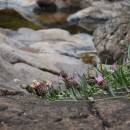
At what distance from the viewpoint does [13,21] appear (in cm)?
1633

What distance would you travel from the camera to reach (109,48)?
10.2 metres

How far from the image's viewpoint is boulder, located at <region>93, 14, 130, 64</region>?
9.92 m

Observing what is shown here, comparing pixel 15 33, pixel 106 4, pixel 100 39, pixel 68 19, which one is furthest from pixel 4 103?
pixel 106 4

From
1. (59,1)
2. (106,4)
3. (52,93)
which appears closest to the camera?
(52,93)

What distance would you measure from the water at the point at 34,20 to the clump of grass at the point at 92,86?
12105mm

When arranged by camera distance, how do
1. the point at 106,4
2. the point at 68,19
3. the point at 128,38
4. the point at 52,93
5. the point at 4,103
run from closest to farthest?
the point at 4,103 < the point at 52,93 < the point at 128,38 < the point at 68,19 < the point at 106,4

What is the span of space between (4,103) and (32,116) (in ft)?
0.78

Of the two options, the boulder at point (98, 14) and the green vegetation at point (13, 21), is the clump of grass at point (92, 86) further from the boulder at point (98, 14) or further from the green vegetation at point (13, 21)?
the boulder at point (98, 14)

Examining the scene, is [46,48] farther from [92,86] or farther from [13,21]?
[92,86]

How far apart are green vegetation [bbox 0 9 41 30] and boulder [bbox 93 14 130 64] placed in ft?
16.6

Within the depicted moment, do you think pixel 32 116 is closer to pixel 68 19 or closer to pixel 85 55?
pixel 85 55

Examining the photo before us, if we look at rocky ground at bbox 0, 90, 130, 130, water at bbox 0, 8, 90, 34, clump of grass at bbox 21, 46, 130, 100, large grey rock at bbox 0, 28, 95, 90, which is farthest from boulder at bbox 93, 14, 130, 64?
rocky ground at bbox 0, 90, 130, 130

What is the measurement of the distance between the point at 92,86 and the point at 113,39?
7601mm

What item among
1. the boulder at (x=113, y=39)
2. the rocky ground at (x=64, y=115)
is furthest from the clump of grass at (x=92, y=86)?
the boulder at (x=113, y=39)
